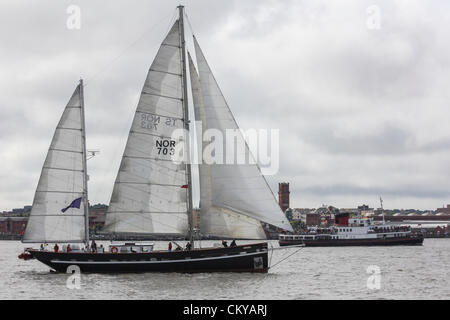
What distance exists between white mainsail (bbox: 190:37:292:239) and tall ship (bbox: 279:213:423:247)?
7425 centimetres

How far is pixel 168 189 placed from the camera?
42.4m

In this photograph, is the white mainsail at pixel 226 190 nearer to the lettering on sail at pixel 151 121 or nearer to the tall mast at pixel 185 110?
the tall mast at pixel 185 110

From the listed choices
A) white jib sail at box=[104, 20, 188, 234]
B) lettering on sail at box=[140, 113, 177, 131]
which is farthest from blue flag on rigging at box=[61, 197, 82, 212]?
lettering on sail at box=[140, 113, 177, 131]

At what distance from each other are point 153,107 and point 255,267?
1163cm

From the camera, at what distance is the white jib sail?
138 feet

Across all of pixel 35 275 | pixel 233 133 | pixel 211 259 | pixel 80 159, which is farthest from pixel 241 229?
pixel 35 275

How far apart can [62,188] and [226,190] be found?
11.4 m

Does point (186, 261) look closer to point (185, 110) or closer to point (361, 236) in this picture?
point (185, 110)

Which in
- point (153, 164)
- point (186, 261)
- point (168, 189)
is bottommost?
point (186, 261)

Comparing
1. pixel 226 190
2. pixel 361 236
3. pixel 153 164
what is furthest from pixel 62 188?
pixel 361 236

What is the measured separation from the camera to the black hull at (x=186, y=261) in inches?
1634

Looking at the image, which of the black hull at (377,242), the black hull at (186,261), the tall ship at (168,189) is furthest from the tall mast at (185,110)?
the black hull at (377,242)

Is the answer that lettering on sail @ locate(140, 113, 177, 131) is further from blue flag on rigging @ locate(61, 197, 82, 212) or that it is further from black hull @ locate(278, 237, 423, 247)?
black hull @ locate(278, 237, 423, 247)
